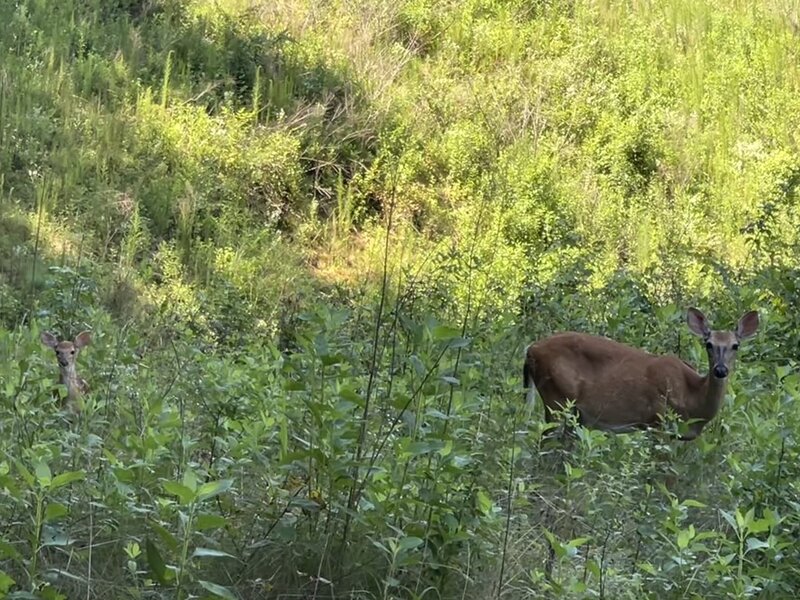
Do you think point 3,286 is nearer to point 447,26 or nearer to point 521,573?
point 521,573

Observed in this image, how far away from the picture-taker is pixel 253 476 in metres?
4.03

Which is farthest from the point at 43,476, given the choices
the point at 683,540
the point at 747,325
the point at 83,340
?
the point at 747,325

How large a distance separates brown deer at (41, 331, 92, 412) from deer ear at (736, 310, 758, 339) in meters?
3.20

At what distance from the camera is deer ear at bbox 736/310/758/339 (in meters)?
6.39

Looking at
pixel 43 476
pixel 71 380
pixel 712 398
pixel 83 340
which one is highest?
pixel 43 476

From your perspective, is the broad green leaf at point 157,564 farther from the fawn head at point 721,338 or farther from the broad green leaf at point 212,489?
the fawn head at point 721,338

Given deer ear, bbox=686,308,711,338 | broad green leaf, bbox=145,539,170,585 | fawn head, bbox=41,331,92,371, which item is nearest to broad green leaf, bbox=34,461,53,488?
broad green leaf, bbox=145,539,170,585

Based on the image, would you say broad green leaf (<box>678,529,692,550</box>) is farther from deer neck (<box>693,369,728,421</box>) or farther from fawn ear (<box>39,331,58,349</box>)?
fawn ear (<box>39,331,58,349</box>)

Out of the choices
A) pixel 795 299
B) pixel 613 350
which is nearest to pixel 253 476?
pixel 613 350

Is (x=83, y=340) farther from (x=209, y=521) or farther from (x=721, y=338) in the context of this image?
(x=209, y=521)

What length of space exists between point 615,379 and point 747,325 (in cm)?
71

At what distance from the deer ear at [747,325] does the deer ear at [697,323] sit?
156 millimetres

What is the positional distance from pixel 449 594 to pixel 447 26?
39.2 ft

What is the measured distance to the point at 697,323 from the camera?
653 cm
